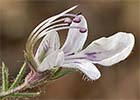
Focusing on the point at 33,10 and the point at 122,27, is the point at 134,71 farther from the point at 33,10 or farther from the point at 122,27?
the point at 33,10

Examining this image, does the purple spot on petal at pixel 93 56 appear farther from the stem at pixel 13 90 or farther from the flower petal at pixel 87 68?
the stem at pixel 13 90

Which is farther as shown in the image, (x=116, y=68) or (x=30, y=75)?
(x=116, y=68)

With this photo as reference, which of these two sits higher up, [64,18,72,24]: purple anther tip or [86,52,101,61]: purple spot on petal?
[64,18,72,24]: purple anther tip

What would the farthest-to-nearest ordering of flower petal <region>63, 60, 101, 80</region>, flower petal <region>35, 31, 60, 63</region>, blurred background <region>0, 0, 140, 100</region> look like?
blurred background <region>0, 0, 140, 100</region>, flower petal <region>35, 31, 60, 63</region>, flower petal <region>63, 60, 101, 80</region>

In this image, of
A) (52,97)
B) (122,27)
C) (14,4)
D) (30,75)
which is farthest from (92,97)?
(30,75)

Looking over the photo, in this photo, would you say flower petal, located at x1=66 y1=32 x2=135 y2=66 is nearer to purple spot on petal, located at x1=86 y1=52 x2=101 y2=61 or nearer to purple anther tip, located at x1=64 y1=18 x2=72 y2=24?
purple spot on petal, located at x1=86 y1=52 x2=101 y2=61

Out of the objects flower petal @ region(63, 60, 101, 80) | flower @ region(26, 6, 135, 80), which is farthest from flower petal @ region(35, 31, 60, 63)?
flower petal @ region(63, 60, 101, 80)
